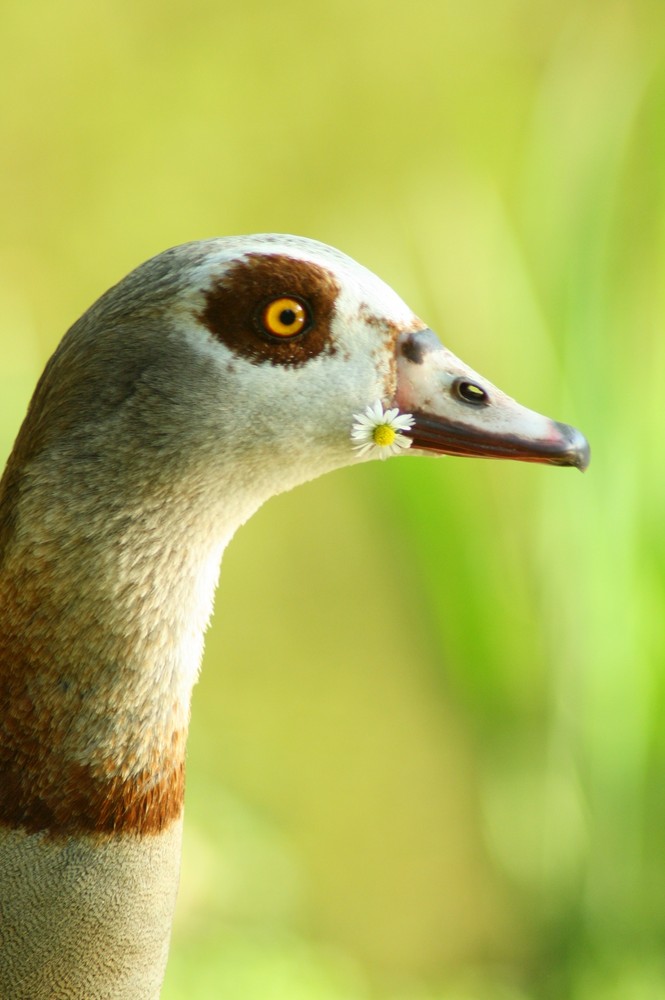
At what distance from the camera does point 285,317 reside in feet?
1.56

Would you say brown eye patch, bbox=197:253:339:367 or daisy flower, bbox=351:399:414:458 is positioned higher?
brown eye patch, bbox=197:253:339:367

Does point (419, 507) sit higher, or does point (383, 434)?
point (419, 507)

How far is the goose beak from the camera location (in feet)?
1.63

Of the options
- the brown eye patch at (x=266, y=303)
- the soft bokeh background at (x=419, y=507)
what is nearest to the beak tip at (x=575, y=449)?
the brown eye patch at (x=266, y=303)

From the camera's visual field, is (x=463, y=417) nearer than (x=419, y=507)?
Yes

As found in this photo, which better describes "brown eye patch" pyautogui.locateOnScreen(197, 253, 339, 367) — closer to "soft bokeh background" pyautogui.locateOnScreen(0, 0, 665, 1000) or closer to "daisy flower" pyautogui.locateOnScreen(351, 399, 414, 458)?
"daisy flower" pyautogui.locateOnScreen(351, 399, 414, 458)

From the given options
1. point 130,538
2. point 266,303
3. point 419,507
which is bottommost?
point 130,538

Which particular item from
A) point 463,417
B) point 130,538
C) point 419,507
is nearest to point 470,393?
point 463,417

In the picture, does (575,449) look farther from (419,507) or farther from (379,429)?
(419,507)

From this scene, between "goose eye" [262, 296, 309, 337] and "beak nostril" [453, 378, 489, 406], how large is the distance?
7 cm

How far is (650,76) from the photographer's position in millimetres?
1167

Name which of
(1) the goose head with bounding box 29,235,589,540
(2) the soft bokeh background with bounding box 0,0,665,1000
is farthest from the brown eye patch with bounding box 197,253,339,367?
(2) the soft bokeh background with bounding box 0,0,665,1000

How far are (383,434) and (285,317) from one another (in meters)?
0.06

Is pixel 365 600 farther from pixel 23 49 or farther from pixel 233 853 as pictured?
pixel 23 49
